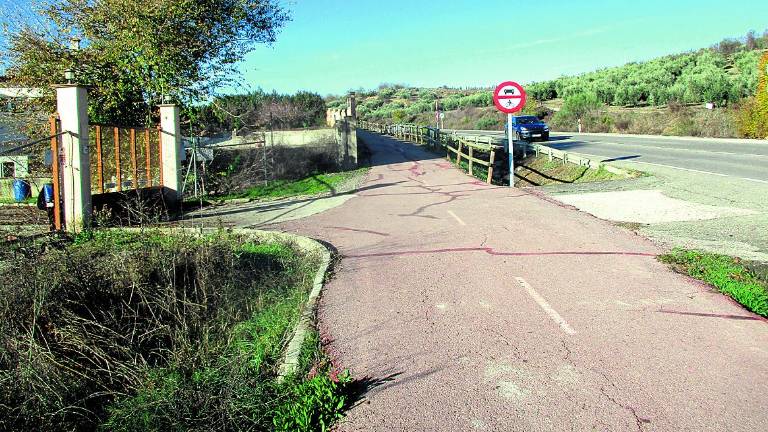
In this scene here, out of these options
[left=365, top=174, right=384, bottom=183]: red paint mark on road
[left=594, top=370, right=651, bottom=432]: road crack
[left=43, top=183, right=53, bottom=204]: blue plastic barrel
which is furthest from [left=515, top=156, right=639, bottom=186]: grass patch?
[left=594, top=370, right=651, bottom=432]: road crack

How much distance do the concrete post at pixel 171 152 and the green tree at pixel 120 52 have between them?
3498mm

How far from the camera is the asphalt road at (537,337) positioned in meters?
4.07

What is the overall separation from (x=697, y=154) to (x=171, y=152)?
1904 cm

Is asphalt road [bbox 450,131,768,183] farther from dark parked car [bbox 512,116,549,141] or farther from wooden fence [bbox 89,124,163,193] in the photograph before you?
wooden fence [bbox 89,124,163,193]

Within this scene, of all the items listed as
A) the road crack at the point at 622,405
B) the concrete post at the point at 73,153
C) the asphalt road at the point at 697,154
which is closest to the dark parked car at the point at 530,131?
the asphalt road at the point at 697,154

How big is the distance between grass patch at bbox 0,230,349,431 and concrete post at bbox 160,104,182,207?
811 cm

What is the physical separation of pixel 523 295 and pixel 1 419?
4.80 metres

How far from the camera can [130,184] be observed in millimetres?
14898

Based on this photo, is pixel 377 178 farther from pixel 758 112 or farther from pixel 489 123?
pixel 489 123

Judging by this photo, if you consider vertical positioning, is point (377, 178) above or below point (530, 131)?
below

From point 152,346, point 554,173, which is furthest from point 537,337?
point 554,173

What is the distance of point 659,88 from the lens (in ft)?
166

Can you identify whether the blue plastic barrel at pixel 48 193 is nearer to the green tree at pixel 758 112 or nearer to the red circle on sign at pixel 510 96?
the red circle on sign at pixel 510 96

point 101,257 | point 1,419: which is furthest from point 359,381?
point 101,257
